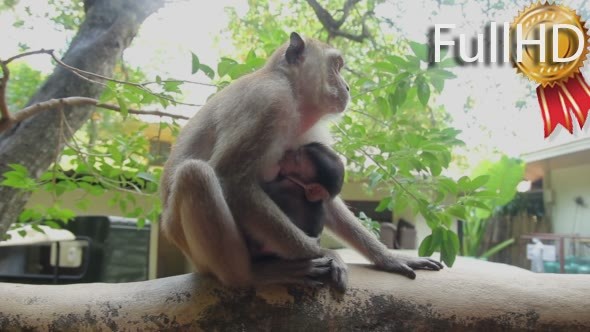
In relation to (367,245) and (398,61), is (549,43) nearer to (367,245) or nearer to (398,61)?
(398,61)

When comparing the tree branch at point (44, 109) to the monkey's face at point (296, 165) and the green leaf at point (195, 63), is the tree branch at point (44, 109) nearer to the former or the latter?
the green leaf at point (195, 63)

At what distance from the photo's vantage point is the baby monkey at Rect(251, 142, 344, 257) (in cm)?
171

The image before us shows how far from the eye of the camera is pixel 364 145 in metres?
2.08

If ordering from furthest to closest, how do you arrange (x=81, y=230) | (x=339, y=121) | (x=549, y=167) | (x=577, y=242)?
(x=81, y=230) < (x=549, y=167) < (x=577, y=242) < (x=339, y=121)

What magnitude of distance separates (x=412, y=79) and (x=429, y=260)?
2.18 feet

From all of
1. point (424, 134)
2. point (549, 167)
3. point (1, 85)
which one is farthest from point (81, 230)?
point (549, 167)

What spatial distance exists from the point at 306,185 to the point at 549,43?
163 cm

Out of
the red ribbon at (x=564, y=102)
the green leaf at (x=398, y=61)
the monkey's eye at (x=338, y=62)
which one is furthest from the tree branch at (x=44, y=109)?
the red ribbon at (x=564, y=102)

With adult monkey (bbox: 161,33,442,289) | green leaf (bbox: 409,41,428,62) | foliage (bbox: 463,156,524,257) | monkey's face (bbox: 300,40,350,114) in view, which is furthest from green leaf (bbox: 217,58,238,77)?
foliage (bbox: 463,156,524,257)

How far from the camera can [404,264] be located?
161 centimetres

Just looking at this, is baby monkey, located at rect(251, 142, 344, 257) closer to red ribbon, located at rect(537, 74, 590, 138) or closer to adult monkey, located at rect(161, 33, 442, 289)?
adult monkey, located at rect(161, 33, 442, 289)

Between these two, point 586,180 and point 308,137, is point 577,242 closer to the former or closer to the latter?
point 586,180

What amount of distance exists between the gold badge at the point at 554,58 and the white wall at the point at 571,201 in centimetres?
60

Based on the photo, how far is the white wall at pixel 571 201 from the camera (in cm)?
297
